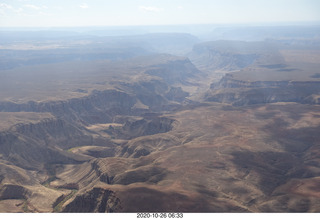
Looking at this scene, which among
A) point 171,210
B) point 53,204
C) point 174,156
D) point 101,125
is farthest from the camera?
point 101,125

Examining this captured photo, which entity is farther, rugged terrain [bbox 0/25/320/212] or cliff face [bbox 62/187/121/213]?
rugged terrain [bbox 0/25/320/212]

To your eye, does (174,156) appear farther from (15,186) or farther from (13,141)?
(13,141)

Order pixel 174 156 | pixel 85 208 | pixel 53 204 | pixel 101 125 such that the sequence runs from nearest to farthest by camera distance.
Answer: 1. pixel 85 208
2. pixel 53 204
3. pixel 174 156
4. pixel 101 125

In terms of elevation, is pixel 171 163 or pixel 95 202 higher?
pixel 171 163

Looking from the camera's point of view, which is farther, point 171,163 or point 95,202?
point 171,163

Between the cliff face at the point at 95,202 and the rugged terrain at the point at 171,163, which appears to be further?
the rugged terrain at the point at 171,163

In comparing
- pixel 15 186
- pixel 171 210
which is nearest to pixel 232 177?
pixel 171 210

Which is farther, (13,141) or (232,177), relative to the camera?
(13,141)

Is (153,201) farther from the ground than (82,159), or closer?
farther from the ground

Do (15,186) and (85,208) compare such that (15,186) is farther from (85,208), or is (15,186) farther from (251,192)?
(251,192)
